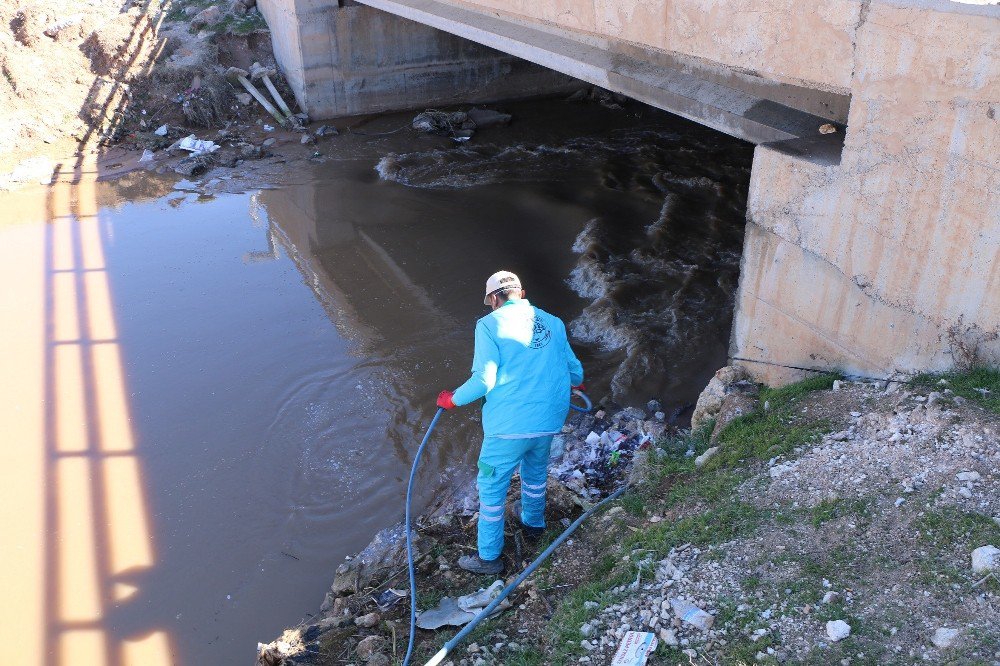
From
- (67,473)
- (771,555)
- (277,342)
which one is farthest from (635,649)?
(277,342)

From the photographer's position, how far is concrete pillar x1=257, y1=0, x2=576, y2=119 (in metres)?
15.0

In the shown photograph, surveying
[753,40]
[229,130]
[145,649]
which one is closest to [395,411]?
[145,649]

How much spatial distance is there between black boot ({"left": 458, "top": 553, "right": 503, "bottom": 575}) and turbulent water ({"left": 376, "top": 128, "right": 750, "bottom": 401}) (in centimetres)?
284

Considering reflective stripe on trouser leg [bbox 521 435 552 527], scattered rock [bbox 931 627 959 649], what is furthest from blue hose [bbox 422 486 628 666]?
scattered rock [bbox 931 627 959 649]

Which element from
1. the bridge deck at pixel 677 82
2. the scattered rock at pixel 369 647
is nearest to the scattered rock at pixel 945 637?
the scattered rock at pixel 369 647

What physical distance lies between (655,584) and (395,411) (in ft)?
12.5

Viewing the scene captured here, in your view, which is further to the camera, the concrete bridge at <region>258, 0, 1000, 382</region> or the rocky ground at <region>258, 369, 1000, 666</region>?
the concrete bridge at <region>258, 0, 1000, 382</region>

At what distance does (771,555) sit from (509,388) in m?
1.64

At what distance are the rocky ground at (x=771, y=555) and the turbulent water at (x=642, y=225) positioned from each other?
256cm

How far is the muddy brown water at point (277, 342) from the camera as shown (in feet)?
18.8

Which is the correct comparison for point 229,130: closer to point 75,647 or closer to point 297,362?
point 297,362

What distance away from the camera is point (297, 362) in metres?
8.16

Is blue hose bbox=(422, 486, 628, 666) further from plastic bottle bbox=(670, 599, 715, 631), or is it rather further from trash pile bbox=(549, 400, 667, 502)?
plastic bottle bbox=(670, 599, 715, 631)

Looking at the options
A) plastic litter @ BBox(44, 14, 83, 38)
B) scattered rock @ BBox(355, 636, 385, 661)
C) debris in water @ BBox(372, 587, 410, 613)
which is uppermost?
plastic litter @ BBox(44, 14, 83, 38)
